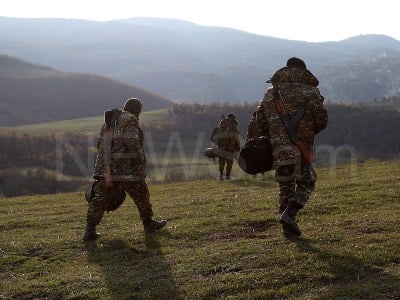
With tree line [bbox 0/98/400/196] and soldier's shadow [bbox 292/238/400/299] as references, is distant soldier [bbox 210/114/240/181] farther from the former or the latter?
tree line [bbox 0/98/400/196]

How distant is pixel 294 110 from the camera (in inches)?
369

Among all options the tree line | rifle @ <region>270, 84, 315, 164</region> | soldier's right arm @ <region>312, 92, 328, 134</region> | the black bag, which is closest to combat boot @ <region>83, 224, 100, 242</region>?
→ the black bag

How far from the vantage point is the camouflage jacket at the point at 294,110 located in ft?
30.7

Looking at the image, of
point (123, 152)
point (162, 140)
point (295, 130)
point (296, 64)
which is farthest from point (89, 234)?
point (162, 140)

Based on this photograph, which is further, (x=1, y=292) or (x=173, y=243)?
(x=173, y=243)

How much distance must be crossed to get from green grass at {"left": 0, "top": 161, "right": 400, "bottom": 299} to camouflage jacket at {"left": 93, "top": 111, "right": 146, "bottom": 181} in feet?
4.65

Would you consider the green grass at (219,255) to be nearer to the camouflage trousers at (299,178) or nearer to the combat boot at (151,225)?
the combat boot at (151,225)

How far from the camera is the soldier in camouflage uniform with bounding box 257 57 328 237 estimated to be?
9297 millimetres

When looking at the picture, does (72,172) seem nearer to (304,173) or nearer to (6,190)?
(6,190)

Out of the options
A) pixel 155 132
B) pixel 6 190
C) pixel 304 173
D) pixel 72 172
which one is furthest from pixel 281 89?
pixel 155 132

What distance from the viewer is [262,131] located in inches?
390

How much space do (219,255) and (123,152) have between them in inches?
136

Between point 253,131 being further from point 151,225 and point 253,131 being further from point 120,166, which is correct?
point 120,166

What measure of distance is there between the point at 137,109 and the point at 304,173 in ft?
13.9
